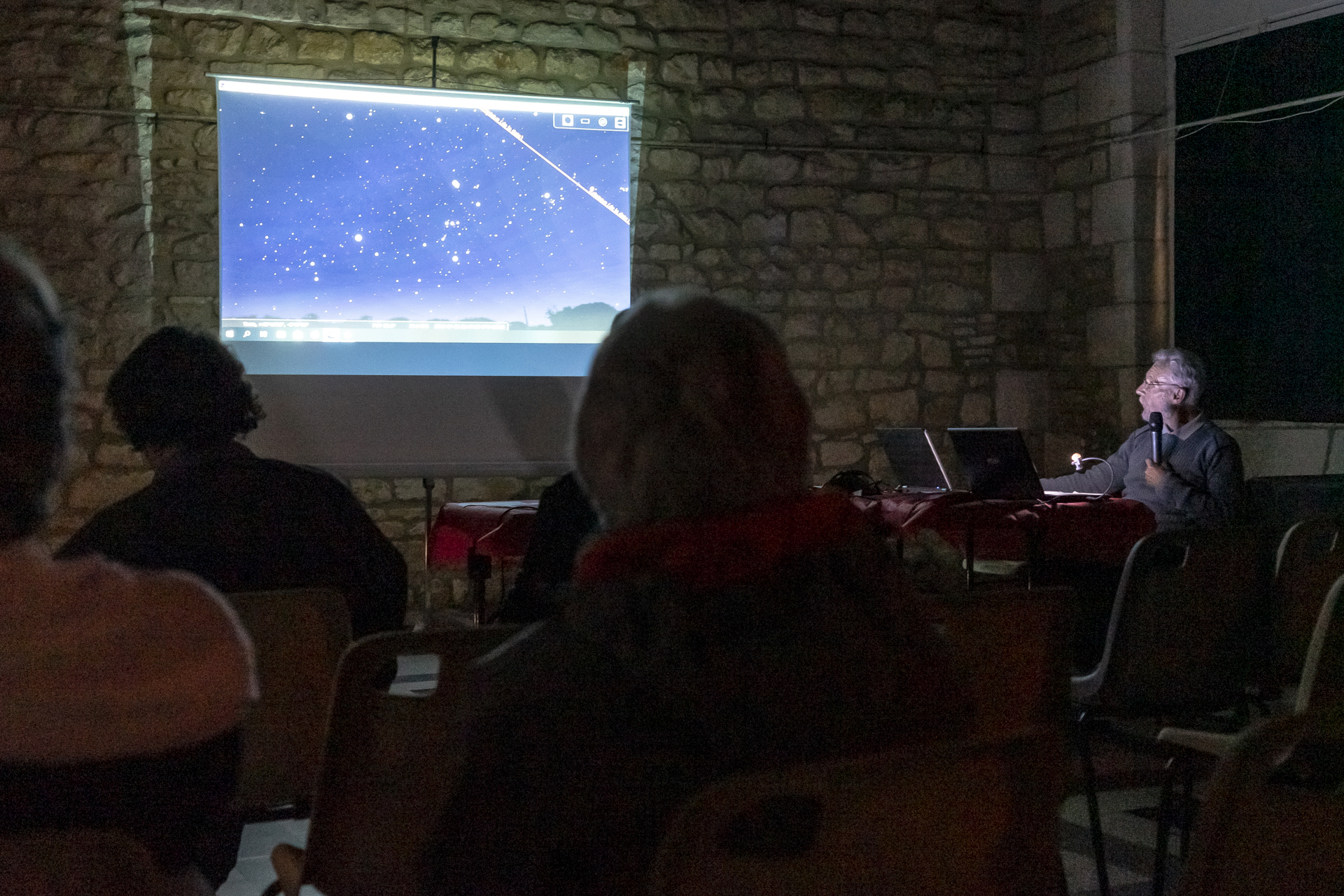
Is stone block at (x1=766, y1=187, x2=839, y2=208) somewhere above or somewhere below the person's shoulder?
above

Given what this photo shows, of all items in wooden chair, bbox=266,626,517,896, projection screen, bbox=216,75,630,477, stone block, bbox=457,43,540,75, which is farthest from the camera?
stone block, bbox=457,43,540,75

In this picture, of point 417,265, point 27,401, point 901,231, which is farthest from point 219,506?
point 901,231

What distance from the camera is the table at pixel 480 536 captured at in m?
3.99

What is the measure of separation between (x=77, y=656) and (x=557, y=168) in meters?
5.26

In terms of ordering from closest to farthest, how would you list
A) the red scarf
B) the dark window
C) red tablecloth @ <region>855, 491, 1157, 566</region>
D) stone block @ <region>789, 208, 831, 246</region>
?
the red scarf < red tablecloth @ <region>855, 491, 1157, 566</region> < the dark window < stone block @ <region>789, 208, 831, 246</region>

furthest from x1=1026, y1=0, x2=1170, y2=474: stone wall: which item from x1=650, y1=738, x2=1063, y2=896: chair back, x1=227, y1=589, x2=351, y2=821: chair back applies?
x1=650, y1=738, x2=1063, y2=896: chair back

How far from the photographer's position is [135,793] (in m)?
1.08

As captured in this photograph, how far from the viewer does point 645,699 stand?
1.06m

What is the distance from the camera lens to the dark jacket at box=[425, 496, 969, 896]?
105 cm

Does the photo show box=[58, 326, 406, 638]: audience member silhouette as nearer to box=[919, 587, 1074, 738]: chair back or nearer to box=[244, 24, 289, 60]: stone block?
box=[919, 587, 1074, 738]: chair back

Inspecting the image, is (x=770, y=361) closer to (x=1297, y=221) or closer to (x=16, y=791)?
(x=16, y=791)

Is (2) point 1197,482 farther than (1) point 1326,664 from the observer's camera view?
Yes

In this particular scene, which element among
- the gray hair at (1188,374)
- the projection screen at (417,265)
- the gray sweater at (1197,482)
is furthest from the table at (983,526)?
the projection screen at (417,265)

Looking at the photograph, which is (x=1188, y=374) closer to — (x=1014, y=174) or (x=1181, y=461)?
(x=1181, y=461)
